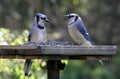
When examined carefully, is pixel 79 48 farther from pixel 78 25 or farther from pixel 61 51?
pixel 78 25

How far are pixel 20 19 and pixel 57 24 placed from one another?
3.00 feet

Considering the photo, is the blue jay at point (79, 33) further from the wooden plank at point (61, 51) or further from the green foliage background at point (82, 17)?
the green foliage background at point (82, 17)

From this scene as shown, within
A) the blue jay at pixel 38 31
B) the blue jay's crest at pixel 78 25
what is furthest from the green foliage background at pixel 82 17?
the blue jay's crest at pixel 78 25

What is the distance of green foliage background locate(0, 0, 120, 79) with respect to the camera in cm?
1505

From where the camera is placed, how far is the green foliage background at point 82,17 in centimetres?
1505

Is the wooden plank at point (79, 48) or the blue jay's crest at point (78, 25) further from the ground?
the blue jay's crest at point (78, 25)

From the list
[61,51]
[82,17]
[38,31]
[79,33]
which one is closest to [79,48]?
[61,51]

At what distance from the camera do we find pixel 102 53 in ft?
20.8

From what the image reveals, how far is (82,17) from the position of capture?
16250 millimetres

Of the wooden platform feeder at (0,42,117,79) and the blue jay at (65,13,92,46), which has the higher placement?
the blue jay at (65,13,92,46)

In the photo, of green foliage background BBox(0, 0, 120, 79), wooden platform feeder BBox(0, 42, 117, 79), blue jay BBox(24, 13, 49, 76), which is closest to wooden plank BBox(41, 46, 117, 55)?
wooden platform feeder BBox(0, 42, 117, 79)

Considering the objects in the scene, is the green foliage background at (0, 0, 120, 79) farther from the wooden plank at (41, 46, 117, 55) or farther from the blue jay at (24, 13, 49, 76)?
the wooden plank at (41, 46, 117, 55)

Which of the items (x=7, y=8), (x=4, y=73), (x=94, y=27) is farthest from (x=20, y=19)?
(x=4, y=73)

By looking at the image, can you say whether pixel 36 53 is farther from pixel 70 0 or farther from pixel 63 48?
pixel 70 0
